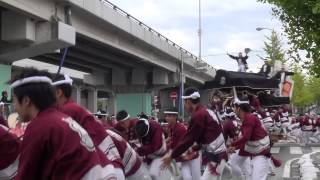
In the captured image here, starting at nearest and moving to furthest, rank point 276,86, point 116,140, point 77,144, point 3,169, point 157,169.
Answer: point 77,144
point 3,169
point 116,140
point 157,169
point 276,86

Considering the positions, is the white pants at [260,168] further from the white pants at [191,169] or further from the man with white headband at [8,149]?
the man with white headband at [8,149]

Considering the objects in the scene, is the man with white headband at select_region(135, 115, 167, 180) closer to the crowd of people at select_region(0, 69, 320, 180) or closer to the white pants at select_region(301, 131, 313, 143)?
the crowd of people at select_region(0, 69, 320, 180)

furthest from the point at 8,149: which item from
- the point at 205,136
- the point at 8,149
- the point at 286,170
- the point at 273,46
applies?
the point at 273,46

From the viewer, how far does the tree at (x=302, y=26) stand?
1259 cm

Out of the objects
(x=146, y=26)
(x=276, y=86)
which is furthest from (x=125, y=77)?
(x=276, y=86)

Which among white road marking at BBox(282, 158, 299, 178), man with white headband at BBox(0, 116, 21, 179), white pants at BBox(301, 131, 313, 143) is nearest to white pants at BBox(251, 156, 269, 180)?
man with white headband at BBox(0, 116, 21, 179)

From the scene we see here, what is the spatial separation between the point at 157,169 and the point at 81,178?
6689 millimetres

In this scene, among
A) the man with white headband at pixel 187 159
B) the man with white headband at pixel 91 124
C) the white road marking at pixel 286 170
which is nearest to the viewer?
the man with white headband at pixel 91 124

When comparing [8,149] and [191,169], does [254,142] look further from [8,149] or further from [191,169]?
[8,149]

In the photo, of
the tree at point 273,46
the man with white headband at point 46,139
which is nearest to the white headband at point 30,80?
the man with white headband at point 46,139

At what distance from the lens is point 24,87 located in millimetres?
3768

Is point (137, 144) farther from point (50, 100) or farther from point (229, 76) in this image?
point (50, 100)

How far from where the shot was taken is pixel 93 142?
4781 mm

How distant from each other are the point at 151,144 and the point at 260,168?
72.9 inches
